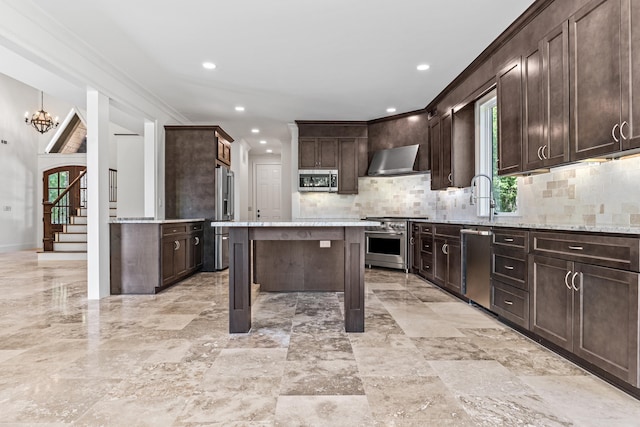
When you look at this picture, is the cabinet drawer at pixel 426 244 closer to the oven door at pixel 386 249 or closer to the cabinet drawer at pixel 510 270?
the oven door at pixel 386 249

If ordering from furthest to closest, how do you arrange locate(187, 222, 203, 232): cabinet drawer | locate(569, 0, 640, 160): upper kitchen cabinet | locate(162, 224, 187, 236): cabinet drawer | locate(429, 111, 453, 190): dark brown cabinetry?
locate(187, 222, 203, 232): cabinet drawer, locate(429, 111, 453, 190): dark brown cabinetry, locate(162, 224, 187, 236): cabinet drawer, locate(569, 0, 640, 160): upper kitchen cabinet

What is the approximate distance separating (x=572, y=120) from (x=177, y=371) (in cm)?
314

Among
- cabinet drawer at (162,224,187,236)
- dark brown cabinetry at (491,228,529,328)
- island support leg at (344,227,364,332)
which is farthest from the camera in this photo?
cabinet drawer at (162,224,187,236)

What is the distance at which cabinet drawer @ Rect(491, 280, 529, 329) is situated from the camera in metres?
2.79

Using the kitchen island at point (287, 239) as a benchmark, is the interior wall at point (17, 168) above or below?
above

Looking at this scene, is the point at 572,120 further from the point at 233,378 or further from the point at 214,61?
the point at 214,61

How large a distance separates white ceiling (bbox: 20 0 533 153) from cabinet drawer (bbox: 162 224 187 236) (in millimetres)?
1887

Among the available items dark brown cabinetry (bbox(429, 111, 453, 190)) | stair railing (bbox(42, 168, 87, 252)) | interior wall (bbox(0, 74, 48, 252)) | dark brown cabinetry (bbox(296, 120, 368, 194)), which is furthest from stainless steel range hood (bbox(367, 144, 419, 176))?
interior wall (bbox(0, 74, 48, 252))

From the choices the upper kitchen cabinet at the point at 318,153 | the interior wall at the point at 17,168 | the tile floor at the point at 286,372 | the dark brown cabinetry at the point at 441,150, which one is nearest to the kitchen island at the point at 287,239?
the tile floor at the point at 286,372

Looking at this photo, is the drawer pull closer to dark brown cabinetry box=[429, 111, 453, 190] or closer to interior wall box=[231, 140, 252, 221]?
dark brown cabinetry box=[429, 111, 453, 190]

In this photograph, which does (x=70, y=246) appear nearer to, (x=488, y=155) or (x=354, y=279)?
(x=354, y=279)

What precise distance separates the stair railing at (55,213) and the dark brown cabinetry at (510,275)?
8693 mm

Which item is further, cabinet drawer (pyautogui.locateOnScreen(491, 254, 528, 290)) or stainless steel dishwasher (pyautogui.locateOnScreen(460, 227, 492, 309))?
stainless steel dishwasher (pyautogui.locateOnScreen(460, 227, 492, 309))

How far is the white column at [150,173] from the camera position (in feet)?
18.9
